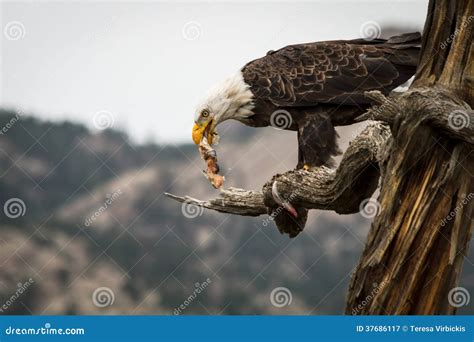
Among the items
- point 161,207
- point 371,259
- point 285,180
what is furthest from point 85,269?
point 371,259

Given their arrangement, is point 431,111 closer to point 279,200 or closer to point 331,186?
point 331,186

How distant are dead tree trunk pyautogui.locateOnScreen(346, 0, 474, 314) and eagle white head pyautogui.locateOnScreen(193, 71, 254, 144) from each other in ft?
5.98

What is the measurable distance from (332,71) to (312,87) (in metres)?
0.21

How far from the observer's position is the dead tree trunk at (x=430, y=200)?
4.90 meters

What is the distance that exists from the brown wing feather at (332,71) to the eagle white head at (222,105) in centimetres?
10

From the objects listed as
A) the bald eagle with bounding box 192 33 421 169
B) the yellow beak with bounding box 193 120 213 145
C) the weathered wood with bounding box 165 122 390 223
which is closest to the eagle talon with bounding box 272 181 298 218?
the weathered wood with bounding box 165 122 390 223

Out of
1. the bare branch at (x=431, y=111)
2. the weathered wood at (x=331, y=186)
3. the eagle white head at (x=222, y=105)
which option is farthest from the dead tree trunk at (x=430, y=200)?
the eagle white head at (x=222, y=105)

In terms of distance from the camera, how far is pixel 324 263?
1780 cm

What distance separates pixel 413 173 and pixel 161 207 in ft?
39.7

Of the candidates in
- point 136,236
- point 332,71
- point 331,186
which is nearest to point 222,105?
point 332,71

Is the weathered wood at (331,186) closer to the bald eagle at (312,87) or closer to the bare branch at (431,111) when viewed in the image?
the bald eagle at (312,87)

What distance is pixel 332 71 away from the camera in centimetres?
625

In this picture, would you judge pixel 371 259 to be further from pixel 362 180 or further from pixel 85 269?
pixel 85 269

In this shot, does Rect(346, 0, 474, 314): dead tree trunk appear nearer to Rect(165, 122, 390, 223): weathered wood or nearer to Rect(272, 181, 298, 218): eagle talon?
Rect(165, 122, 390, 223): weathered wood
